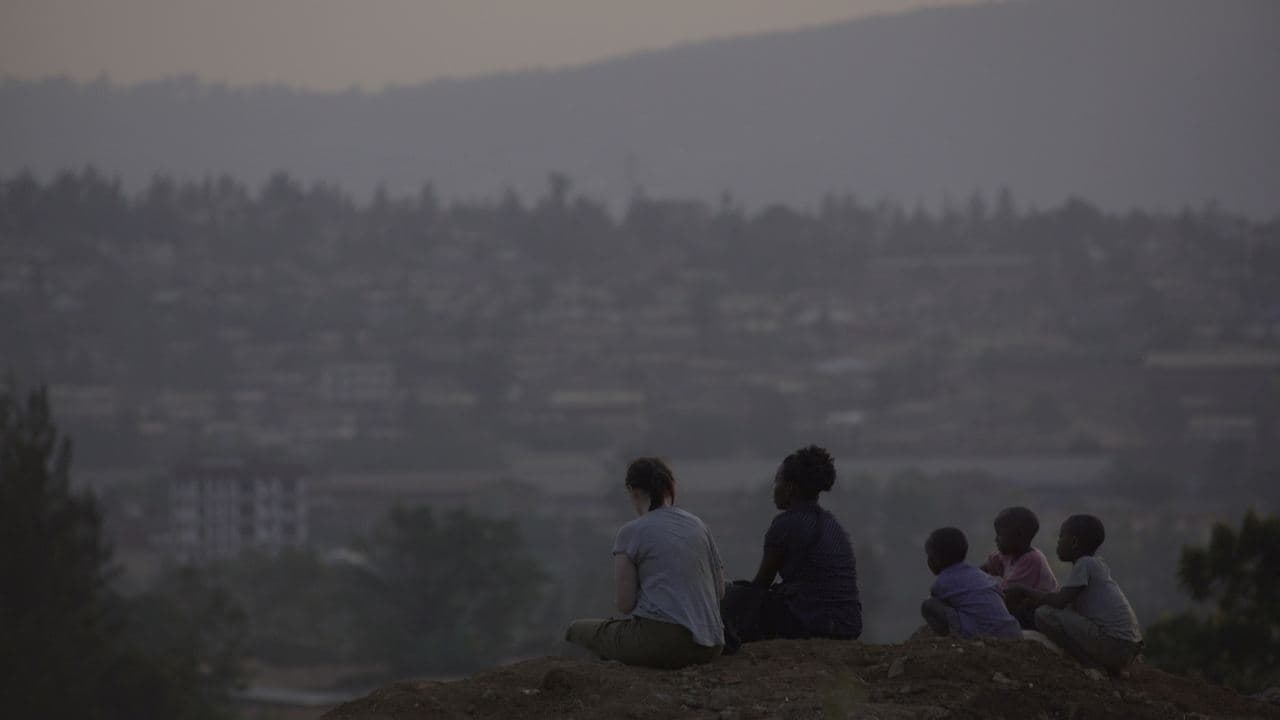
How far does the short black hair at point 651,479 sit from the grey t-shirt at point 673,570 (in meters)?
0.06

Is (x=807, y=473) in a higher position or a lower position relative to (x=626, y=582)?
higher

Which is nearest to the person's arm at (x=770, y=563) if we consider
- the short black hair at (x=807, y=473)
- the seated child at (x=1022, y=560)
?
the short black hair at (x=807, y=473)

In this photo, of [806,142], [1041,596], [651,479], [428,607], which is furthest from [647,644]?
[806,142]

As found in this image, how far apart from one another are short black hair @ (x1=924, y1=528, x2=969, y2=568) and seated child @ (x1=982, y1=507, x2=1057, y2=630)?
329 mm

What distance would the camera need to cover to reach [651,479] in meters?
5.32

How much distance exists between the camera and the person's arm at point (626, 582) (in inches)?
208

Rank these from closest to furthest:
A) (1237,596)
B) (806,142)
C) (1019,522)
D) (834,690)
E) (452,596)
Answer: (834,690), (1019,522), (1237,596), (452,596), (806,142)

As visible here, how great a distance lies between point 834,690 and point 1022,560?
1438mm

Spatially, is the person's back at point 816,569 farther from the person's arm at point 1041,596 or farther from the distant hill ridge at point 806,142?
the distant hill ridge at point 806,142

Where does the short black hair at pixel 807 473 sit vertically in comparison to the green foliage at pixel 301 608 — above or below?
above

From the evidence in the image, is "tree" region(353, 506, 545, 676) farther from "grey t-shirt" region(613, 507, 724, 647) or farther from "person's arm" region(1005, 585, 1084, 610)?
"grey t-shirt" region(613, 507, 724, 647)

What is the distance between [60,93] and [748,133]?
72895mm

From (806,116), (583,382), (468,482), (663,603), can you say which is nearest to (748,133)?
(806,116)

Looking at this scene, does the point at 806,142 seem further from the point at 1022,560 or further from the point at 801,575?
the point at 801,575
